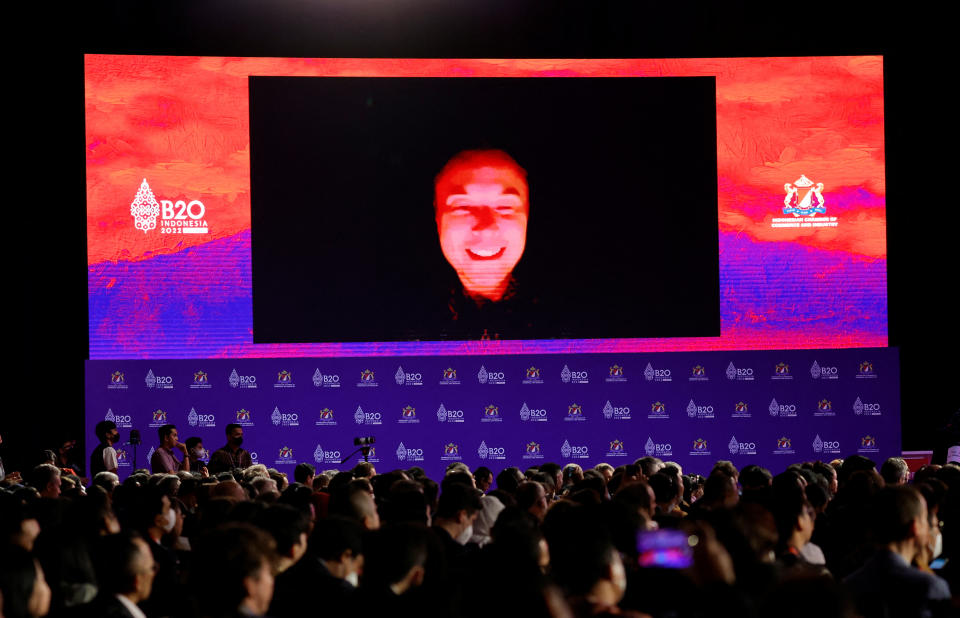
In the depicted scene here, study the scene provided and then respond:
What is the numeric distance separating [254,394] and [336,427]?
3.14ft

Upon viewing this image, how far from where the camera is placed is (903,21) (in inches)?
547

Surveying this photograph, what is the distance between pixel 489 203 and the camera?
1312 cm

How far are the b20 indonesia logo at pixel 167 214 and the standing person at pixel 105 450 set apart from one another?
88.6 inches

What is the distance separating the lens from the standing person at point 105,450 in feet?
36.5

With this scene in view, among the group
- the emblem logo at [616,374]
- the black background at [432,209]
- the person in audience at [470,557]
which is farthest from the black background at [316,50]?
the person in audience at [470,557]

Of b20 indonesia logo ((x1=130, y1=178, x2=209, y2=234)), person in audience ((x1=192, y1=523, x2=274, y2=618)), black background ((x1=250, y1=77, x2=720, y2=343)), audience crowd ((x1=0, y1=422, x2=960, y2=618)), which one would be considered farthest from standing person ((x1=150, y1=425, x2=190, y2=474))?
person in audience ((x1=192, y1=523, x2=274, y2=618))

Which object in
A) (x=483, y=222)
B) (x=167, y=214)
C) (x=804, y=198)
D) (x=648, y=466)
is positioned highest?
(x=804, y=198)

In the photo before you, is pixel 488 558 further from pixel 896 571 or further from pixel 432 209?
pixel 432 209

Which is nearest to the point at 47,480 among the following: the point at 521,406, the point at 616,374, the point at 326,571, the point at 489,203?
the point at 326,571

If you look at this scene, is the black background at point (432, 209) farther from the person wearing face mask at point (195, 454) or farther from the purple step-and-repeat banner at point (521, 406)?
the person wearing face mask at point (195, 454)

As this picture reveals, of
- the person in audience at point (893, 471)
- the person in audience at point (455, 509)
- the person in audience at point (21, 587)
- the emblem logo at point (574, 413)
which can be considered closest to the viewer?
the person in audience at point (21, 587)

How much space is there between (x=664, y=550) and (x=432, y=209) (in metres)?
9.19

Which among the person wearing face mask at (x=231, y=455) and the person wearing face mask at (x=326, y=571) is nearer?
the person wearing face mask at (x=326, y=571)

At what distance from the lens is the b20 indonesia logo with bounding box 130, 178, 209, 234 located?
1263 cm
